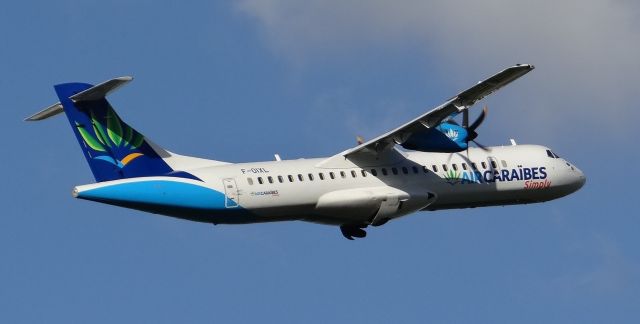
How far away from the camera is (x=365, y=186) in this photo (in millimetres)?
48875

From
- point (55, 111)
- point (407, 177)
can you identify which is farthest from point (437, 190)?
point (55, 111)

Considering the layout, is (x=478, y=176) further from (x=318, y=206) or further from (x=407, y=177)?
(x=318, y=206)

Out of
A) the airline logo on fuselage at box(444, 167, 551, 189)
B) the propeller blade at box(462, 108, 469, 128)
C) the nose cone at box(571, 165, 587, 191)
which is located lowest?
the nose cone at box(571, 165, 587, 191)

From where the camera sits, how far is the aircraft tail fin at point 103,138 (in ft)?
152

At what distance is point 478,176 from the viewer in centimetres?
5103

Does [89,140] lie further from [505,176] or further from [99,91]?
[505,176]

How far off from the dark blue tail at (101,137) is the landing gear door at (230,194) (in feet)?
5.81

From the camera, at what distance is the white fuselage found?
46.5 m

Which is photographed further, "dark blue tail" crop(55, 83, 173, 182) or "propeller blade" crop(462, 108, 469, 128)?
"propeller blade" crop(462, 108, 469, 128)

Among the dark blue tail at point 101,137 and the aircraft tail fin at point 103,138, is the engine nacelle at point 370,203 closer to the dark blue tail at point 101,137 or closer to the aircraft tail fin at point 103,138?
the aircraft tail fin at point 103,138

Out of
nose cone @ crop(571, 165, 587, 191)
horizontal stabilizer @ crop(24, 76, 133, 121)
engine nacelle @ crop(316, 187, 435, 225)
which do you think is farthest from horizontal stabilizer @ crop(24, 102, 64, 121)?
nose cone @ crop(571, 165, 587, 191)

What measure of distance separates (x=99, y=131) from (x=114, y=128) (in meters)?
0.49

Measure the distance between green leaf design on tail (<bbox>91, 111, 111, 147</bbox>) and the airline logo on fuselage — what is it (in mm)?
10978

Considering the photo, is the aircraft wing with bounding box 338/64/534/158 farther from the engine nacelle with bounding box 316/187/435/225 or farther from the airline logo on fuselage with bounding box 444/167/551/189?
the airline logo on fuselage with bounding box 444/167/551/189
